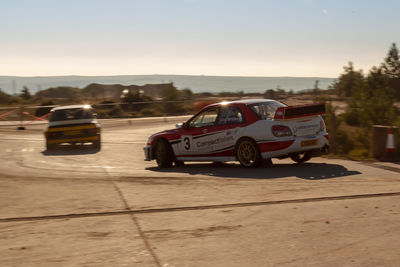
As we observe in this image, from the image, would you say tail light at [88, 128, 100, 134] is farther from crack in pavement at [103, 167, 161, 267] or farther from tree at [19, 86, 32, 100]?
tree at [19, 86, 32, 100]

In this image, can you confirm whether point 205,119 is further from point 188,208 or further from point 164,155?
point 188,208

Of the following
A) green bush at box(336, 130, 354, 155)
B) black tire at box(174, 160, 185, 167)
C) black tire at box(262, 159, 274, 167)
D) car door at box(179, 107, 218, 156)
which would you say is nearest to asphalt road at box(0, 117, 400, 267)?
black tire at box(262, 159, 274, 167)

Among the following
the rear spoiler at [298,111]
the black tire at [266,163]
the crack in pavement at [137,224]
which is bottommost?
the crack in pavement at [137,224]

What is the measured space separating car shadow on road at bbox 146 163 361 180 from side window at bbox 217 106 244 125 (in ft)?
3.23

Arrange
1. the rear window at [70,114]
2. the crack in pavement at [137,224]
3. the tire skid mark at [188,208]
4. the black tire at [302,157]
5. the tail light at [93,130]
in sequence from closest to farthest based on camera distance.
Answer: the crack in pavement at [137,224] → the tire skid mark at [188,208] → the black tire at [302,157] → the tail light at [93,130] → the rear window at [70,114]

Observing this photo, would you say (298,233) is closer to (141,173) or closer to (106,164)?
(141,173)

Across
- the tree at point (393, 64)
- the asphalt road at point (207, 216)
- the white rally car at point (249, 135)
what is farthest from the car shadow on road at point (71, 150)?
the tree at point (393, 64)

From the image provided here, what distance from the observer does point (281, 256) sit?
5449 mm

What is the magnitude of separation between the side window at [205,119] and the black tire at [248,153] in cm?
104

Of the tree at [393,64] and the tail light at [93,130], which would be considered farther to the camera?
the tree at [393,64]

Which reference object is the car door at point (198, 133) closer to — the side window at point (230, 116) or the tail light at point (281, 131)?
the side window at point (230, 116)

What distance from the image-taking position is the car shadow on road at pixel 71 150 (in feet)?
61.5

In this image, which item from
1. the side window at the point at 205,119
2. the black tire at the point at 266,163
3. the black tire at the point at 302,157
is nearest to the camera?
the black tire at the point at 266,163

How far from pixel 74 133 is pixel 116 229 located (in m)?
14.1
